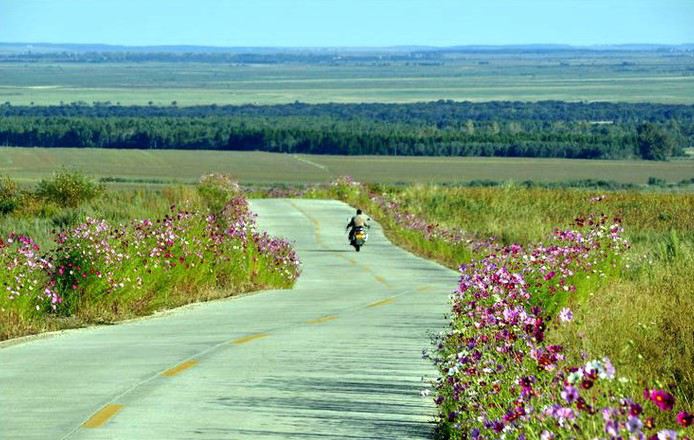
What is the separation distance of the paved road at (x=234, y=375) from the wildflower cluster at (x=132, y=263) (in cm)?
74

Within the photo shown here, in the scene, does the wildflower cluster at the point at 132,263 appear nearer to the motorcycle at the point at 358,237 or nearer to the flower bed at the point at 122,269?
the flower bed at the point at 122,269

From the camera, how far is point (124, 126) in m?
170

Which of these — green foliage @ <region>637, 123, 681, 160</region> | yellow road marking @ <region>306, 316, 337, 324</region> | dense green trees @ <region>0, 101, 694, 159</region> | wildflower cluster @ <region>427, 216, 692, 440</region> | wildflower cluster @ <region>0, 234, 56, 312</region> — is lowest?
dense green trees @ <region>0, 101, 694, 159</region>

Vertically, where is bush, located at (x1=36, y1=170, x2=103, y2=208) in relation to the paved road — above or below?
below

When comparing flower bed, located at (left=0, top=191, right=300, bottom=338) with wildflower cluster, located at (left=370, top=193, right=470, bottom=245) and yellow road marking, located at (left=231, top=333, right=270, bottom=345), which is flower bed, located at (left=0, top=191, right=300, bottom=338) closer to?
yellow road marking, located at (left=231, top=333, right=270, bottom=345)

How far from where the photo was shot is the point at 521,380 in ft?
30.1

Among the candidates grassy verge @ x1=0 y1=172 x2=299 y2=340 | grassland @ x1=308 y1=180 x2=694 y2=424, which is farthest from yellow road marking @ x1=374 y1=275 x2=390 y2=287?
grassland @ x1=308 y1=180 x2=694 y2=424

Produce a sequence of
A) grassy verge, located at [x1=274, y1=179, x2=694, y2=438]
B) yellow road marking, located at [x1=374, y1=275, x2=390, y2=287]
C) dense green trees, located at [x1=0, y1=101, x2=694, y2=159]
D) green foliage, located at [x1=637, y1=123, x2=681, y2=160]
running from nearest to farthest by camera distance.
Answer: grassy verge, located at [x1=274, y1=179, x2=694, y2=438] < yellow road marking, located at [x1=374, y1=275, x2=390, y2=287] < green foliage, located at [x1=637, y1=123, x2=681, y2=160] < dense green trees, located at [x1=0, y1=101, x2=694, y2=159]

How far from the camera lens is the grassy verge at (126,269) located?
20422 mm

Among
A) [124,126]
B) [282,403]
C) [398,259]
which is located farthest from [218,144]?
[282,403]

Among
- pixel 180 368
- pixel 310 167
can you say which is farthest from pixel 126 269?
pixel 310 167

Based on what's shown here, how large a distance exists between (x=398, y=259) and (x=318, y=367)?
25.0 meters

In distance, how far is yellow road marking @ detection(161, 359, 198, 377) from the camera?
49.3 ft

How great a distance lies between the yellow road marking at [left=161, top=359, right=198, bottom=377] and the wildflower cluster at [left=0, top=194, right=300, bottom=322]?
423 centimetres
